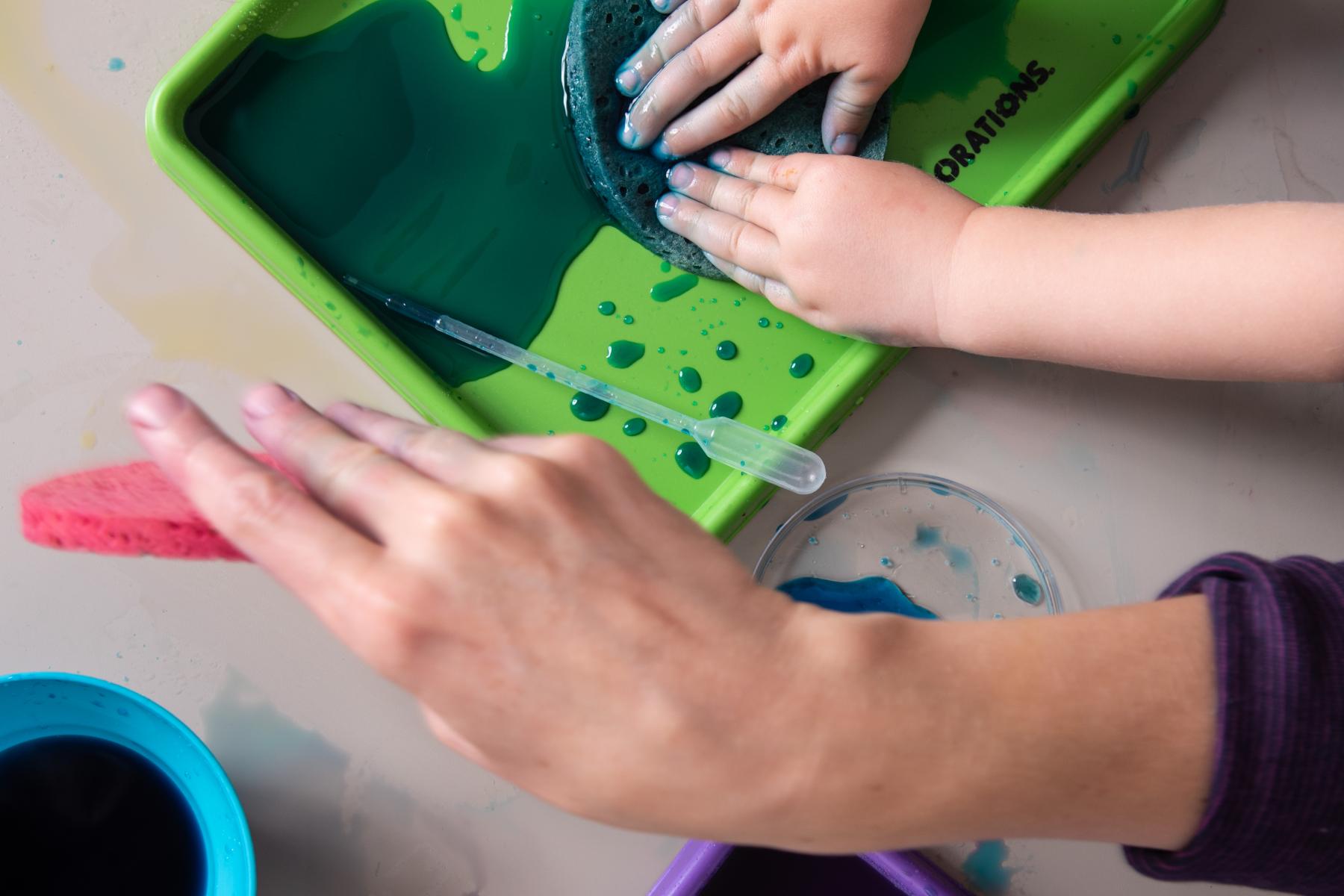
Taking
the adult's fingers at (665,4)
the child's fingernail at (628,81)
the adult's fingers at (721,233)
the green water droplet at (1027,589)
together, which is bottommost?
the green water droplet at (1027,589)

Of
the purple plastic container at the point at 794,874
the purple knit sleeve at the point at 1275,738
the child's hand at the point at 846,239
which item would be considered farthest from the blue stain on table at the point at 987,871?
the child's hand at the point at 846,239

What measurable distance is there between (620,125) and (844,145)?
6.4 inches

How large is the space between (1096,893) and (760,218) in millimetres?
557

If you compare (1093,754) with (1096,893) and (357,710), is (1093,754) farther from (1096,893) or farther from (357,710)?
(357,710)

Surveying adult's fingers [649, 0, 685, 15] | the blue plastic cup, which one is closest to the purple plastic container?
the blue plastic cup

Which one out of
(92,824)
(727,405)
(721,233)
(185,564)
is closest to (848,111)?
(721,233)

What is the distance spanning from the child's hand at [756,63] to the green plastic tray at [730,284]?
58 mm

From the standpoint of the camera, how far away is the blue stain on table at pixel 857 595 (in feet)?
2.27

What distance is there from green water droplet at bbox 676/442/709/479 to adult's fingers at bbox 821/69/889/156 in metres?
0.24

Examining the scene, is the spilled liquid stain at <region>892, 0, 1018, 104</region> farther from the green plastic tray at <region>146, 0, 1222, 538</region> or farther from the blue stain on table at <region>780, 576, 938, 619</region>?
the blue stain on table at <region>780, 576, 938, 619</region>

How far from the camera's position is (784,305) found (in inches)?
26.5

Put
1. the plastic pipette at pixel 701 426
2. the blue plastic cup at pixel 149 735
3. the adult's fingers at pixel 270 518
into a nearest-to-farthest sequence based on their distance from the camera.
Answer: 1. the adult's fingers at pixel 270 518
2. the blue plastic cup at pixel 149 735
3. the plastic pipette at pixel 701 426

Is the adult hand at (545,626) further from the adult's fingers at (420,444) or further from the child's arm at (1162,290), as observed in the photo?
the child's arm at (1162,290)

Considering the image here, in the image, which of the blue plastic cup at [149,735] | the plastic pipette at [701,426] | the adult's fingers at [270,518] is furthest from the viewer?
the plastic pipette at [701,426]
